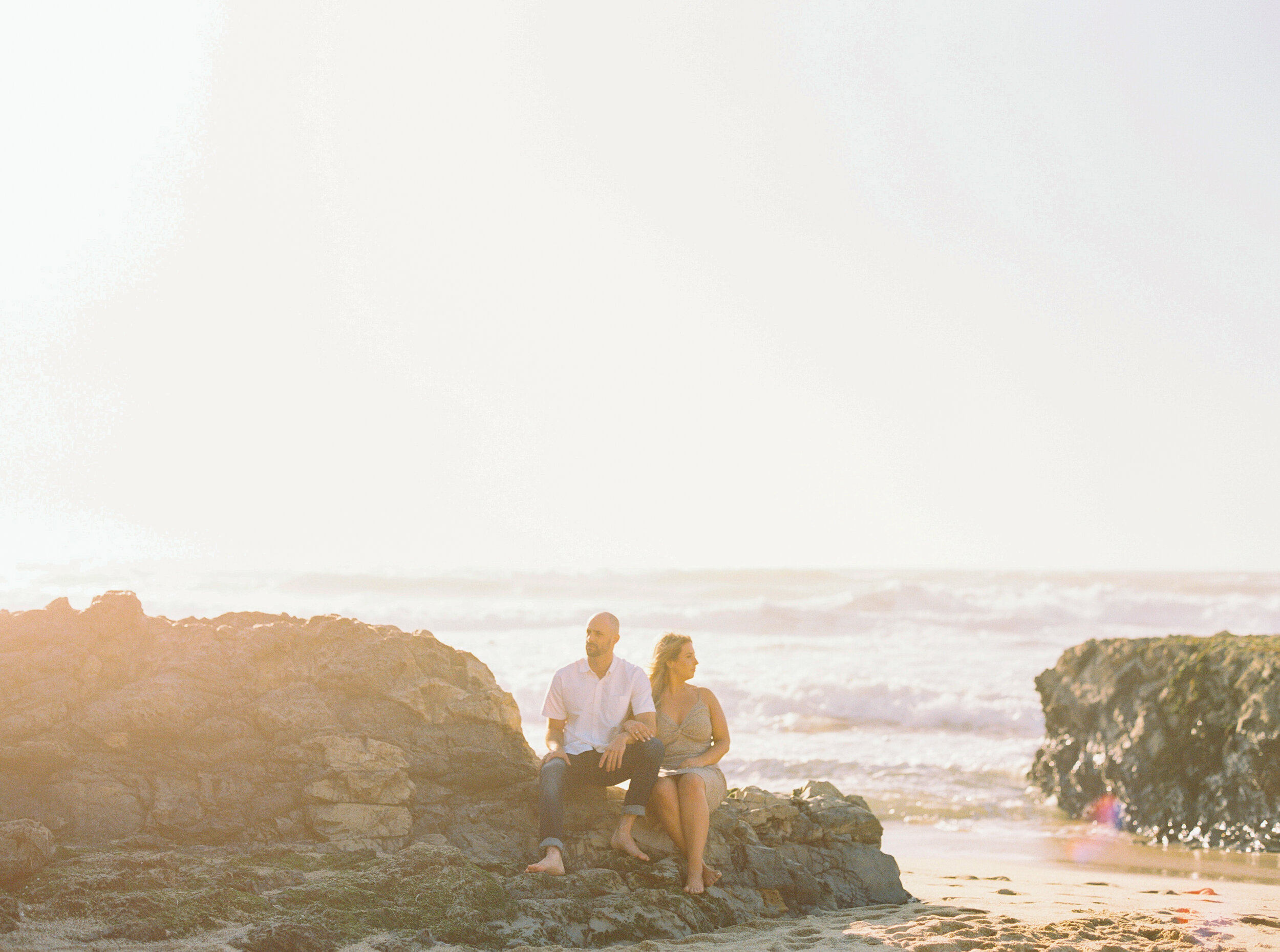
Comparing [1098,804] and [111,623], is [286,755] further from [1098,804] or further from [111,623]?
[1098,804]

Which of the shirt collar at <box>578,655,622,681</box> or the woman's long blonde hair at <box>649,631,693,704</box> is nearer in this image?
the shirt collar at <box>578,655,622,681</box>

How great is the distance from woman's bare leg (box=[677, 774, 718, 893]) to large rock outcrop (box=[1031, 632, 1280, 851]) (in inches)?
193

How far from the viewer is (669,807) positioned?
5.62m

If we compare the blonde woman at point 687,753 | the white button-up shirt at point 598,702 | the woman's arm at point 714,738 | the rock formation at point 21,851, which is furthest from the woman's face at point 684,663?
the rock formation at point 21,851

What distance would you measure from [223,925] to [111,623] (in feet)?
7.05

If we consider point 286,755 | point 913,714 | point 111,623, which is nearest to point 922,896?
point 286,755

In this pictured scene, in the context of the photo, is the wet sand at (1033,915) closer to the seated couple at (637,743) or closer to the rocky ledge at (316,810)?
the rocky ledge at (316,810)

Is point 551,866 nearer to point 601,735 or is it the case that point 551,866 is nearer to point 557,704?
point 601,735

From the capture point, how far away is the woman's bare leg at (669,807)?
562 cm

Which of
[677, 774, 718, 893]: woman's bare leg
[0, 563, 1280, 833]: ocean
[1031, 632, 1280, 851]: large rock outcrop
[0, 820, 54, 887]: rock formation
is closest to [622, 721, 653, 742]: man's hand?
[677, 774, 718, 893]: woman's bare leg

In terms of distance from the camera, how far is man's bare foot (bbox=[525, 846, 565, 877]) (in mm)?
5215

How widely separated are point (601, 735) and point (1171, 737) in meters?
5.46

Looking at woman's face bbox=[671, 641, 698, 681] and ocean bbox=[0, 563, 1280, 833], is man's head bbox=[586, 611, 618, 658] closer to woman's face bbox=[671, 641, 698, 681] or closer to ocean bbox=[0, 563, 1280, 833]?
woman's face bbox=[671, 641, 698, 681]

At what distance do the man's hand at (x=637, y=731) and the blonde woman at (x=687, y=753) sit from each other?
0.83 ft
